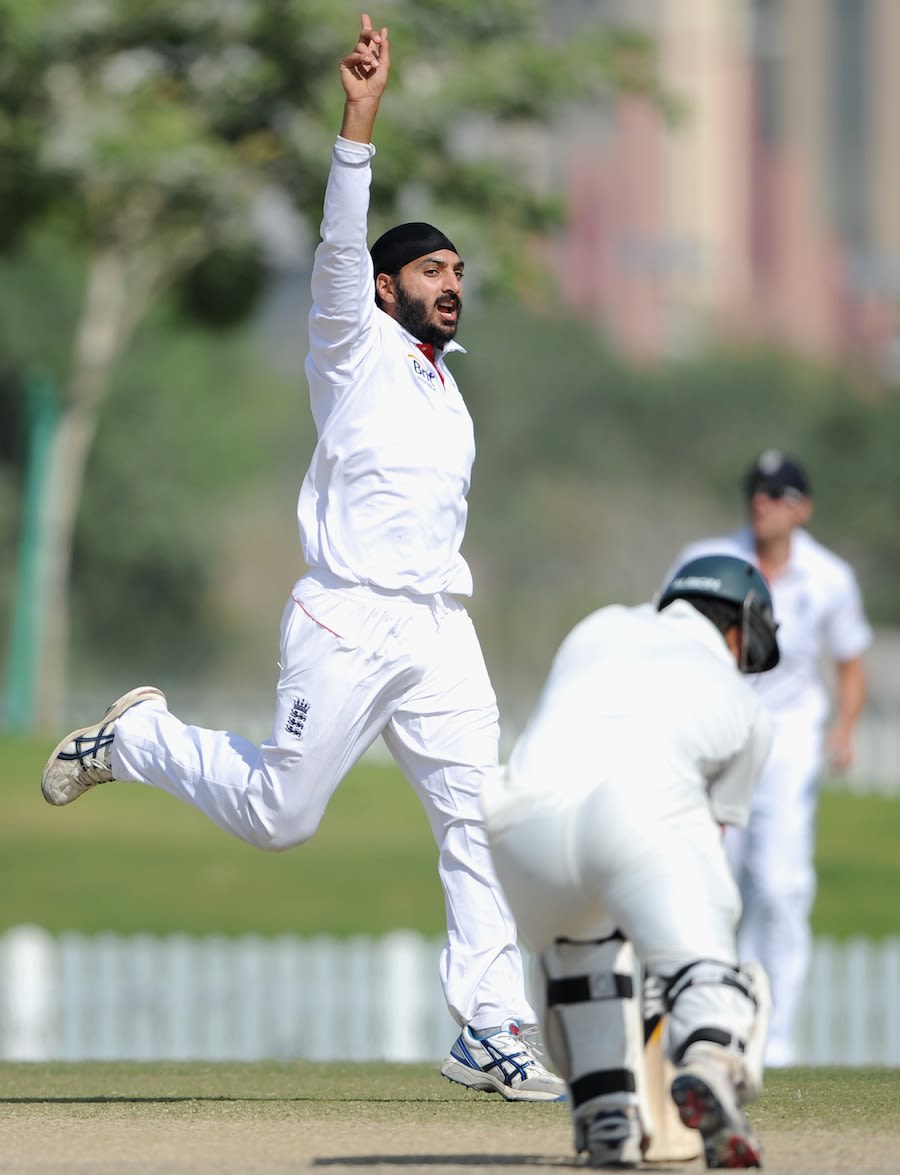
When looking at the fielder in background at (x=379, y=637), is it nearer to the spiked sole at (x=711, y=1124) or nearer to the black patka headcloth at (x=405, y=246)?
the black patka headcloth at (x=405, y=246)

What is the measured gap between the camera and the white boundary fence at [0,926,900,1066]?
1223 centimetres

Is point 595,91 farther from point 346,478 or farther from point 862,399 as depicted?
point 862,399

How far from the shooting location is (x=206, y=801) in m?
6.07

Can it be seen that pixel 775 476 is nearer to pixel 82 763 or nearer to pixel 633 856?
pixel 82 763

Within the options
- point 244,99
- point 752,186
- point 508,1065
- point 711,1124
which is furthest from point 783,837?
point 752,186

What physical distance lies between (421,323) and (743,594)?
1.50 metres

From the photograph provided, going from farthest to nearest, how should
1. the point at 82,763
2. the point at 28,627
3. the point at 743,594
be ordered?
the point at 28,627
the point at 82,763
the point at 743,594

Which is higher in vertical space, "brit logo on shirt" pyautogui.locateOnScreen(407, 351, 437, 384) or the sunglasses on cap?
the sunglasses on cap

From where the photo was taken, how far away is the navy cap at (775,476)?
31.0 feet

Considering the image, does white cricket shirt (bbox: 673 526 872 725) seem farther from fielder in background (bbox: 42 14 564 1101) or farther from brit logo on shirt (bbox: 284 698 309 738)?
brit logo on shirt (bbox: 284 698 309 738)

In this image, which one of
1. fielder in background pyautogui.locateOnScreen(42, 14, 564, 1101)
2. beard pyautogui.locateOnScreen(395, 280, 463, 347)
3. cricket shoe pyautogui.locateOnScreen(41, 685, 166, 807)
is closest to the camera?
fielder in background pyautogui.locateOnScreen(42, 14, 564, 1101)

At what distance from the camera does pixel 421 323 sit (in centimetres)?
621

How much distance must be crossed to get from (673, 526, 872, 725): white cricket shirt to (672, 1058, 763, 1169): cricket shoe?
492cm

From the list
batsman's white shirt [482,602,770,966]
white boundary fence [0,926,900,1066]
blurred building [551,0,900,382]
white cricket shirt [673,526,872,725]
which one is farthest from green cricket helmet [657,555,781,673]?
blurred building [551,0,900,382]
